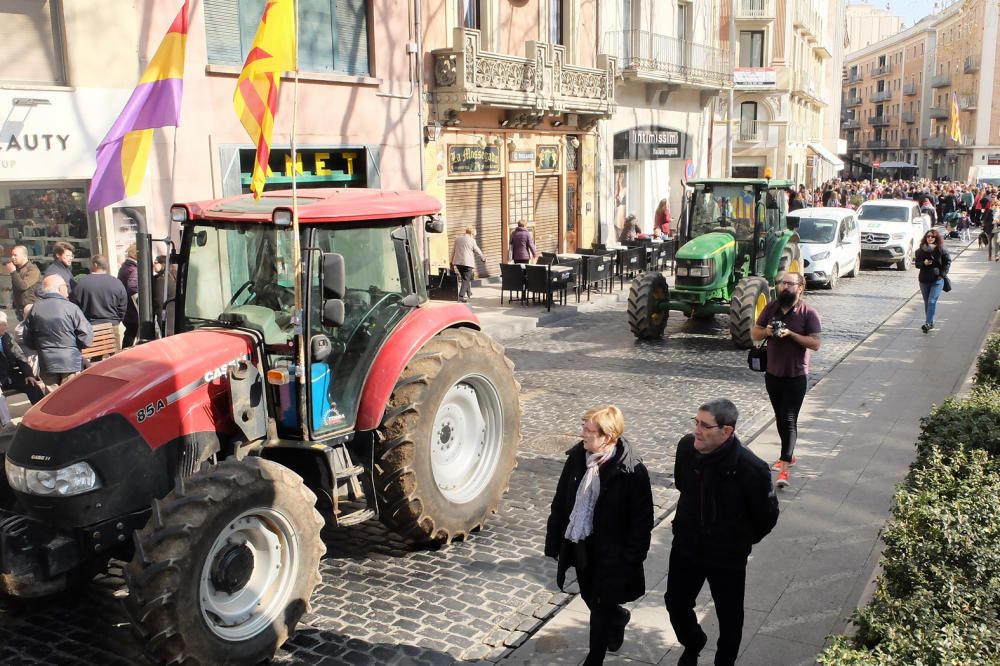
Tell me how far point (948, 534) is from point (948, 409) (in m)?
2.42

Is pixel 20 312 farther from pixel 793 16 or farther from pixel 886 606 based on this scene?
pixel 793 16

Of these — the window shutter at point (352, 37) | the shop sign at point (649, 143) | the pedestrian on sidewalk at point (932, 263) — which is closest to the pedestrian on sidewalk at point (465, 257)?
the window shutter at point (352, 37)

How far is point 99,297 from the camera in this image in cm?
1078

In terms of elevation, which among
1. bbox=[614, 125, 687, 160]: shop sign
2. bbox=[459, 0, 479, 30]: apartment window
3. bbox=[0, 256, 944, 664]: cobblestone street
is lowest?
bbox=[0, 256, 944, 664]: cobblestone street

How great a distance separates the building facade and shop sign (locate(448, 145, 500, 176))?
16.2 metres

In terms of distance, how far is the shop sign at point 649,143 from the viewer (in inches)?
1051

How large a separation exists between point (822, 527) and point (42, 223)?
10.6 meters

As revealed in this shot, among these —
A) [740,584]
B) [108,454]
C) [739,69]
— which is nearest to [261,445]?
Result: [108,454]

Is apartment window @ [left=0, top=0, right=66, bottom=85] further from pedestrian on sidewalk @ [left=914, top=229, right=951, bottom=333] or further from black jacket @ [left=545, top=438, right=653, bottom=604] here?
pedestrian on sidewalk @ [left=914, top=229, right=951, bottom=333]

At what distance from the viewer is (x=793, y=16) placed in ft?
144

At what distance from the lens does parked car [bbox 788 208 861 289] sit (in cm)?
1962

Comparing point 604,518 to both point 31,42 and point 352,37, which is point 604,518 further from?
point 352,37

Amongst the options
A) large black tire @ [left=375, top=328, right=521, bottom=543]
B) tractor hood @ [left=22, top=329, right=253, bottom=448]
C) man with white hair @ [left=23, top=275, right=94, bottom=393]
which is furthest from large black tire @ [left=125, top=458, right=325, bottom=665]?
man with white hair @ [left=23, top=275, right=94, bottom=393]

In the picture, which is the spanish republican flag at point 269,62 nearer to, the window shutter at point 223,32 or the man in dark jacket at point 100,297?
the man in dark jacket at point 100,297
